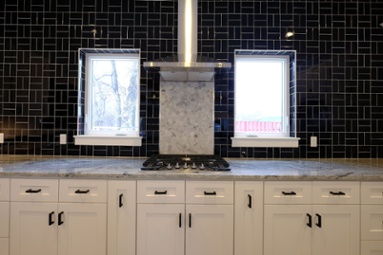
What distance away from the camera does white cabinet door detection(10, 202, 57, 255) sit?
1572 millimetres

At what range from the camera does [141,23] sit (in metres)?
2.29

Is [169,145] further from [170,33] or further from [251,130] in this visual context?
Result: [170,33]

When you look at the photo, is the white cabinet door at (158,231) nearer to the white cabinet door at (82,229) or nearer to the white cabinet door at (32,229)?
the white cabinet door at (82,229)

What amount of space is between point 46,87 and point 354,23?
3022mm

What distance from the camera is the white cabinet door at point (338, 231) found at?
5.13ft

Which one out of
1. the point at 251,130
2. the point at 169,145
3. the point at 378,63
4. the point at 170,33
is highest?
the point at 170,33

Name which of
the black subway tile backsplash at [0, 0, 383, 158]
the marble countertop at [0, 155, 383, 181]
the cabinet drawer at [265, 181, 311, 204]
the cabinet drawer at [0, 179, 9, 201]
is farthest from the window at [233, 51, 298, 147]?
the cabinet drawer at [0, 179, 9, 201]

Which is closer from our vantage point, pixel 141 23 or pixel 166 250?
pixel 166 250

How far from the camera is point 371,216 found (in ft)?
5.16

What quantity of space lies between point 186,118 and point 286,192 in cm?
111

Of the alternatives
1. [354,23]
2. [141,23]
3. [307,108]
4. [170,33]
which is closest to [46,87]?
[141,23]

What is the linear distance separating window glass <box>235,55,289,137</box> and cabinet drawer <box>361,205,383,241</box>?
3.15 ft

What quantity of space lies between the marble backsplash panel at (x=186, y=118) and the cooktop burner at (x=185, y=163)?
0.14 m

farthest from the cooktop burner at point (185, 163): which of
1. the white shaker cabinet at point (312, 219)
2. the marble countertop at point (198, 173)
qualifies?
the white shaker cabinet at point (312, 219)
